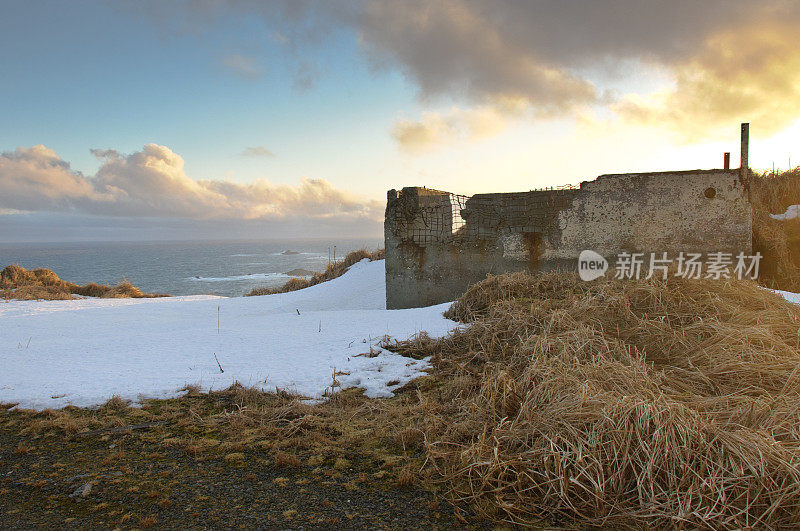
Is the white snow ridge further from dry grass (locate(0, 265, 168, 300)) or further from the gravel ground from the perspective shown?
dry grass (locate(0, 265, 168, 300))

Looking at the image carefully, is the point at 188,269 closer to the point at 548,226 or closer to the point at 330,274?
the point at 330,274

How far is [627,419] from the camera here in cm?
237

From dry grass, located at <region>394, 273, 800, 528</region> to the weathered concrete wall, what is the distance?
3.36 metres

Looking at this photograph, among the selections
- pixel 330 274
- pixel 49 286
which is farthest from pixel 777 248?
pixel 49 286

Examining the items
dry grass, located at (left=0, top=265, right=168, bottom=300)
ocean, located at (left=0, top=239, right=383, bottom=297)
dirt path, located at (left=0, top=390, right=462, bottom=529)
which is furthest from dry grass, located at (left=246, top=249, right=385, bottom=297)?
dirt path, located at (left=0, top=390, right=462, bottom=529)

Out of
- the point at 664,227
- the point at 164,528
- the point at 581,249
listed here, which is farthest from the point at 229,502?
the point at 664,227

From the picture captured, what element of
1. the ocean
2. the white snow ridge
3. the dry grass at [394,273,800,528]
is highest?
the dry grass at [394,273,800,528]

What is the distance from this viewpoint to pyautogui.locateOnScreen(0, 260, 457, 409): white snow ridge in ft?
13.4

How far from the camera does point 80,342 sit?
6074 mm

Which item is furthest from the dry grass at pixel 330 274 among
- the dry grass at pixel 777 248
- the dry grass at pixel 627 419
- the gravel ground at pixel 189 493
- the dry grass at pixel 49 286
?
the gravel ground at pixel 189 493

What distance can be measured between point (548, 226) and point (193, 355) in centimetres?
592

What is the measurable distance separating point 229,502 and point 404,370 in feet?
7.56

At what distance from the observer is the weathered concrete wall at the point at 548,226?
758 cm

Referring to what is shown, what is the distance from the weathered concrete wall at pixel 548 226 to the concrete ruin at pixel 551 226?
0.6 inches
